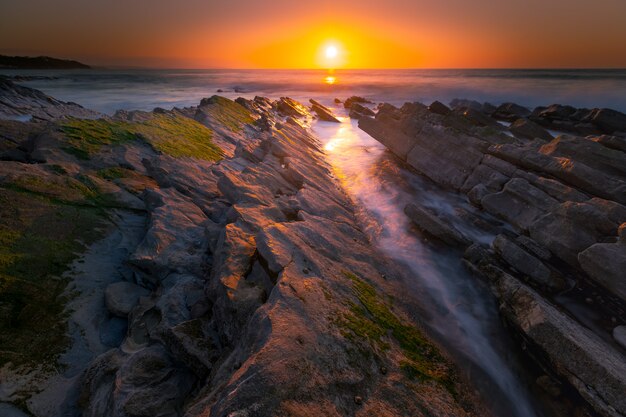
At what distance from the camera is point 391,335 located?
632cm

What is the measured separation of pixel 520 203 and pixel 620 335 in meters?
5.93

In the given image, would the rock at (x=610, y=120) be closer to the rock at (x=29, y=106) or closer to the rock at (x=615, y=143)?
the rock at (x=615, y=143)

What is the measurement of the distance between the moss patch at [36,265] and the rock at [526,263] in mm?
12090

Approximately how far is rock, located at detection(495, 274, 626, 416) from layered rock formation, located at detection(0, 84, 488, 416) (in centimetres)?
202

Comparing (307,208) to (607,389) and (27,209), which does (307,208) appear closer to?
(27,209)

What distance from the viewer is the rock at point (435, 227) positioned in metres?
11.4

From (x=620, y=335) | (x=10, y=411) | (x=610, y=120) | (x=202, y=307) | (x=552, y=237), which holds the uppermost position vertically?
(x=610, y=120)

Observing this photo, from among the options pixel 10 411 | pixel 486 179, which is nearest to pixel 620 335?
pixel 486 179

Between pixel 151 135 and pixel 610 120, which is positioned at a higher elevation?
pixel 610 120

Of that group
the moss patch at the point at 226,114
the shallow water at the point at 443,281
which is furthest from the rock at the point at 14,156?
the moss patch at the point at 226,114

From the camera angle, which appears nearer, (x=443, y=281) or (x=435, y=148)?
(x=443, y=281)

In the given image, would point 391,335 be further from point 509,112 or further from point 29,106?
point 509,112

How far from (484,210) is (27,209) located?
16.8 metres

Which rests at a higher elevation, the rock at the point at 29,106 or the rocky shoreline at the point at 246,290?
the rock at the point at 29,106
